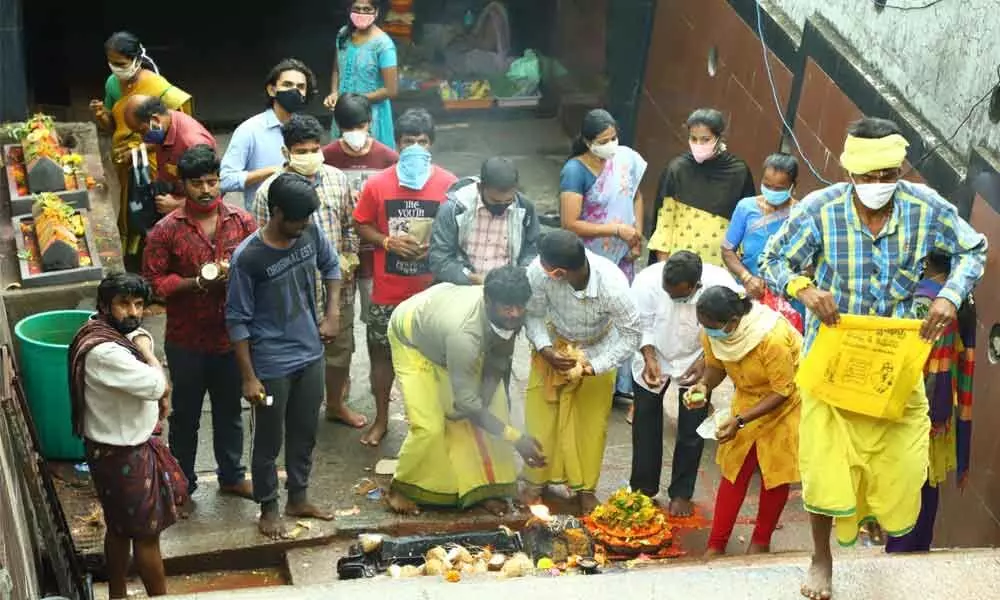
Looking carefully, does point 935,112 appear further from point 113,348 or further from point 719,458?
point 113,348

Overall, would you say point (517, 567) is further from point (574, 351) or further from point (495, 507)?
point (574, 351)

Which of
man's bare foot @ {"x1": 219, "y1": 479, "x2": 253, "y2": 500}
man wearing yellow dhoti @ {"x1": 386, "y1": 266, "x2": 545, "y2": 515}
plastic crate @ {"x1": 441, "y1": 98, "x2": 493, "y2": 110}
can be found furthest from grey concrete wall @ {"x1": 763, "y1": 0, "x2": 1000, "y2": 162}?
plastic crate @ {"x1": 441, "y1": 98, "x2": 493, "y2": 110}

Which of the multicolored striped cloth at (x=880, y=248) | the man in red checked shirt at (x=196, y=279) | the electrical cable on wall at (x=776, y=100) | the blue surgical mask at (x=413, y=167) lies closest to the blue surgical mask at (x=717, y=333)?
the multicolored striped cloth at (x=880, y=248)

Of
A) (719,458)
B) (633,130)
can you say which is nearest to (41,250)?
(719,458)

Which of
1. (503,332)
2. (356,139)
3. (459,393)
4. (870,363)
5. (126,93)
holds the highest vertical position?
(126,93)

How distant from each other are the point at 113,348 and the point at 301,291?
3.62ft

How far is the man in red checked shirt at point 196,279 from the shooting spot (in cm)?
684

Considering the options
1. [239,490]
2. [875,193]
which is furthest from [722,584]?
[239,490]

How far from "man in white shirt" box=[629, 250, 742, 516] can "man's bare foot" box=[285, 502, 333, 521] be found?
5.25ft

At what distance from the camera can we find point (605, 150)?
8.02 m

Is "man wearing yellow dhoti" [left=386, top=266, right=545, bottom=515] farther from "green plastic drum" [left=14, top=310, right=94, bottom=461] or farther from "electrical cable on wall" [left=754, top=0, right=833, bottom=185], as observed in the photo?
"electrical cable on wall" [left=754, top=0, right=833, bottom=185]

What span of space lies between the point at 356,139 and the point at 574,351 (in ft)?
6.13

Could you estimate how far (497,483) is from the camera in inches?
292

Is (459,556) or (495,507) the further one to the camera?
(495,507)
